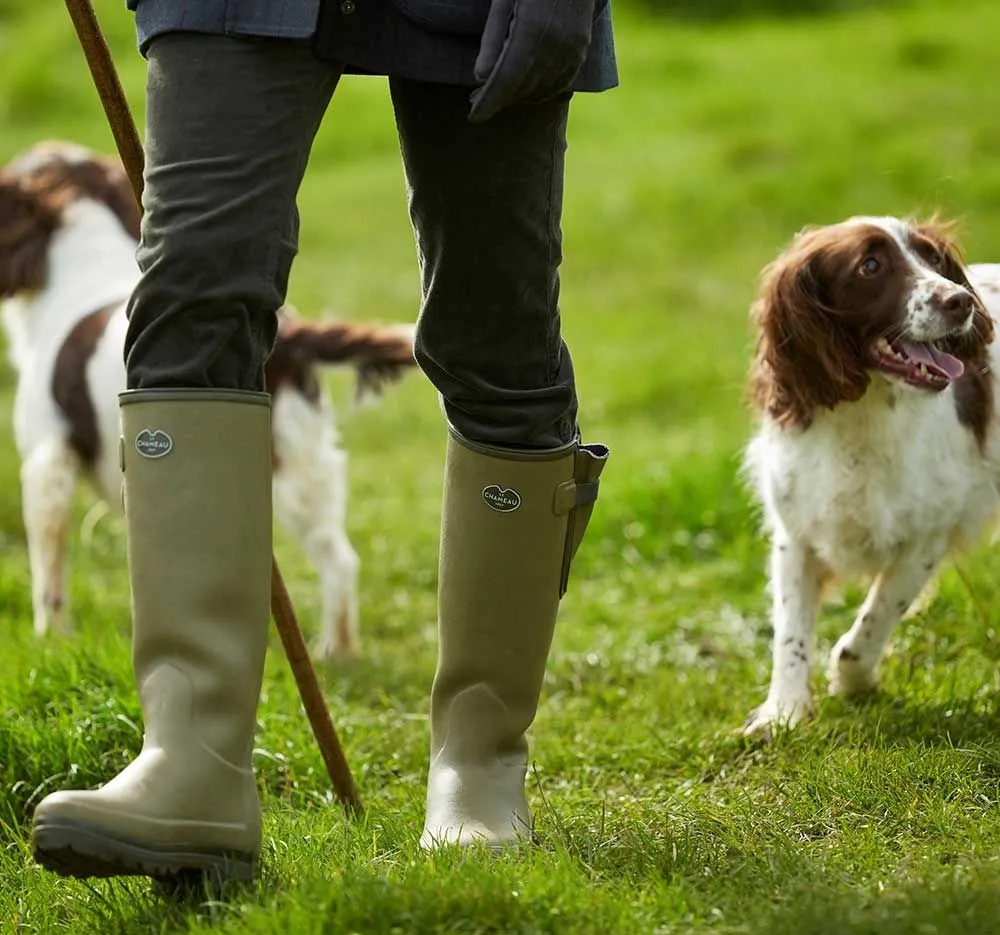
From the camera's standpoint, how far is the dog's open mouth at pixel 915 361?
385 cm

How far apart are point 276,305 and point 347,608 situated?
308 centimetres

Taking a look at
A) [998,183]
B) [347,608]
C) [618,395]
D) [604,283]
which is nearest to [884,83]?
[998,183]

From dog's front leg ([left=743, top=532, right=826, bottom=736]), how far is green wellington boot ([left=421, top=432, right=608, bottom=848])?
103 centimetres

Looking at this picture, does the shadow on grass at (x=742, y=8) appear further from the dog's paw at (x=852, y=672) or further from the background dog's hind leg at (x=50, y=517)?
the dog's paw at (x=852, y=672)

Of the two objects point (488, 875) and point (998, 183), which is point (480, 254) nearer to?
point (488, 875)

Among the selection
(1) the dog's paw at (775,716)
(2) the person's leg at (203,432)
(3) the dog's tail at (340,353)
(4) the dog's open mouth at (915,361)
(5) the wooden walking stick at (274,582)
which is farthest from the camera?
(3) the dog's tail at (340,353)

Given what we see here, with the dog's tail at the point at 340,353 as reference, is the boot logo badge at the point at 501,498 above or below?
above

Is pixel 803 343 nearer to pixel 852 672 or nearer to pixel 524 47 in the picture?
pixel 852 672

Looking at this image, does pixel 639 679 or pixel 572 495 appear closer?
pixel 572 495

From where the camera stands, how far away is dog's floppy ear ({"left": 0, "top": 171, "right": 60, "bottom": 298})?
586cm

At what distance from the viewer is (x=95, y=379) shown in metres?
5.41

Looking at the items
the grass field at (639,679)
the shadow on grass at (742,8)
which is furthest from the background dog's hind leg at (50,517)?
the shadow on grass at (742,8)

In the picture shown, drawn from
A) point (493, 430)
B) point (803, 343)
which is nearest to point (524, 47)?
point (493, 430)

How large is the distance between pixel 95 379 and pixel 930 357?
275cm
